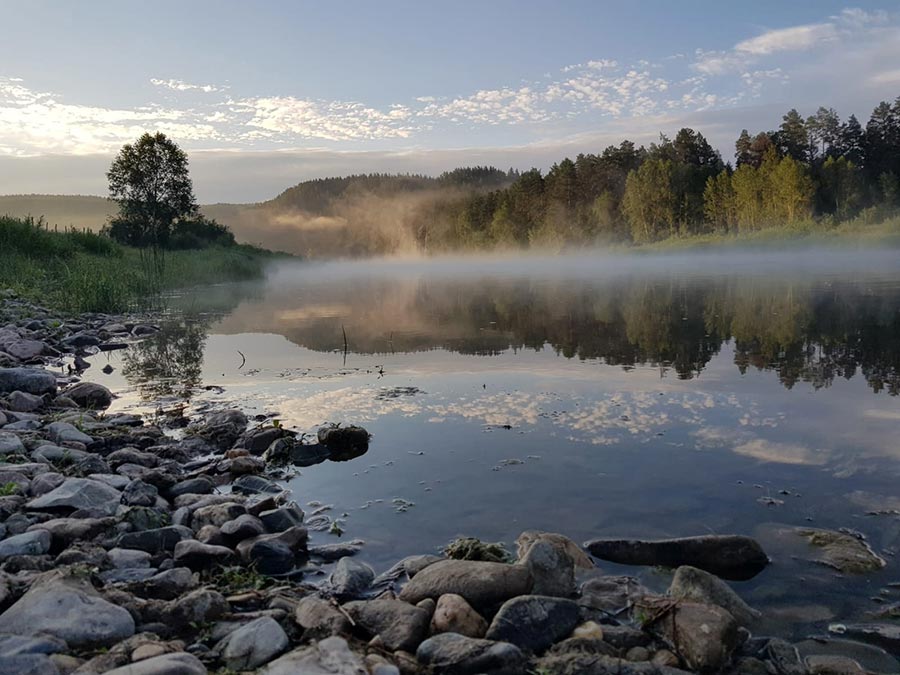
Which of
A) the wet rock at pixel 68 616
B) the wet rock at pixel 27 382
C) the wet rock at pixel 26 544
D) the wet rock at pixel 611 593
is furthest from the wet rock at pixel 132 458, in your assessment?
the wet rock at pixel 611 593

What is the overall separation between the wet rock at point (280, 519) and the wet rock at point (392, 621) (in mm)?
1435

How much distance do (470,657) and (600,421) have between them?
4.95m

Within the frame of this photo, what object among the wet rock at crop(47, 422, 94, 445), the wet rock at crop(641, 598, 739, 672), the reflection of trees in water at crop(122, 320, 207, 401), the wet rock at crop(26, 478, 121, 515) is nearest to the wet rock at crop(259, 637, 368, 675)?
the wet rock at crop(641, 598, 739, 672)

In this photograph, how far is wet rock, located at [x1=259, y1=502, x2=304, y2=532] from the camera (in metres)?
5.18

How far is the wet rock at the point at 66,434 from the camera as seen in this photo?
6.84m

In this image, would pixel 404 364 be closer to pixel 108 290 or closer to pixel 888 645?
pixel 888 645

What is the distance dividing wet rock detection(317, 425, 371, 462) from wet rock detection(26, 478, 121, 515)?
2.32 meters

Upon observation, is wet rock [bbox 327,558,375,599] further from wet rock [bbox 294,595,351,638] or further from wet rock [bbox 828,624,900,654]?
wet rock [bbox 828,624,900,654]

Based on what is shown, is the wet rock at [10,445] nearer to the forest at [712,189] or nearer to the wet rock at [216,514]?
the wet rock at [216,514]

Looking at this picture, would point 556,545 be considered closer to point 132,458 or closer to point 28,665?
point 28,665

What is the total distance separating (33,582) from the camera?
148 inches

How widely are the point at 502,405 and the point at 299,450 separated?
9.49 feet

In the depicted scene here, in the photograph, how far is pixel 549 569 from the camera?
4219 millimetres

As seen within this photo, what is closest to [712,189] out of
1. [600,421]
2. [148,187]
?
[148,187]
